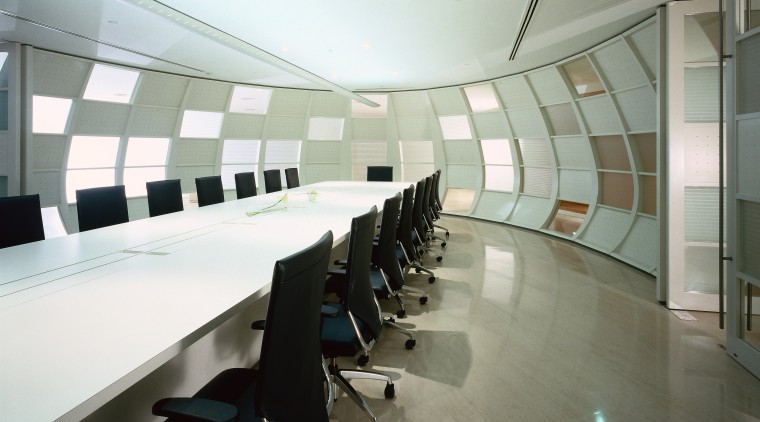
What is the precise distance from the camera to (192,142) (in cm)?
984

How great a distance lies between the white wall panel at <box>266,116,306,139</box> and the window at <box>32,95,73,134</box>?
14.3 feet

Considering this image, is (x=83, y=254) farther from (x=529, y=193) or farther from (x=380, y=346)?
(x=529, y=193)

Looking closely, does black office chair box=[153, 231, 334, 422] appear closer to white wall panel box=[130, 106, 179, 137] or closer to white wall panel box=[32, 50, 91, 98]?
white wall panel box=[32, 50, 91, 98]

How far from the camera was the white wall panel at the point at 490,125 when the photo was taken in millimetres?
9758

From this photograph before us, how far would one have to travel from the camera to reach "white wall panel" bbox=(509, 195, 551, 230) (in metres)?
8.88

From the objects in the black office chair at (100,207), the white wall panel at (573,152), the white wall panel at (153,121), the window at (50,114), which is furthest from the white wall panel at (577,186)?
the window at (50,114)

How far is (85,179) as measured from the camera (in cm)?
814

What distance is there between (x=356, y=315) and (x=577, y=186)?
22.1ft

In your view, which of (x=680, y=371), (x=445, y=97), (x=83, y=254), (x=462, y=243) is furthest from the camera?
(x=445, y=97)

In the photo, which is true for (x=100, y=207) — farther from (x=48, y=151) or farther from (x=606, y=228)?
(x=606, y=228)

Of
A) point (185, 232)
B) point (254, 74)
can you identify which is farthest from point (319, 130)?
point (185, 232)

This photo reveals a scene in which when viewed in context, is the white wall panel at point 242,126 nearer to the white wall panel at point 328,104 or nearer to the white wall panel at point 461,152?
the white wall panel at point 328,104

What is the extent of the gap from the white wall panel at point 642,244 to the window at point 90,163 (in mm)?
8693

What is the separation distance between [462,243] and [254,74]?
526cm
